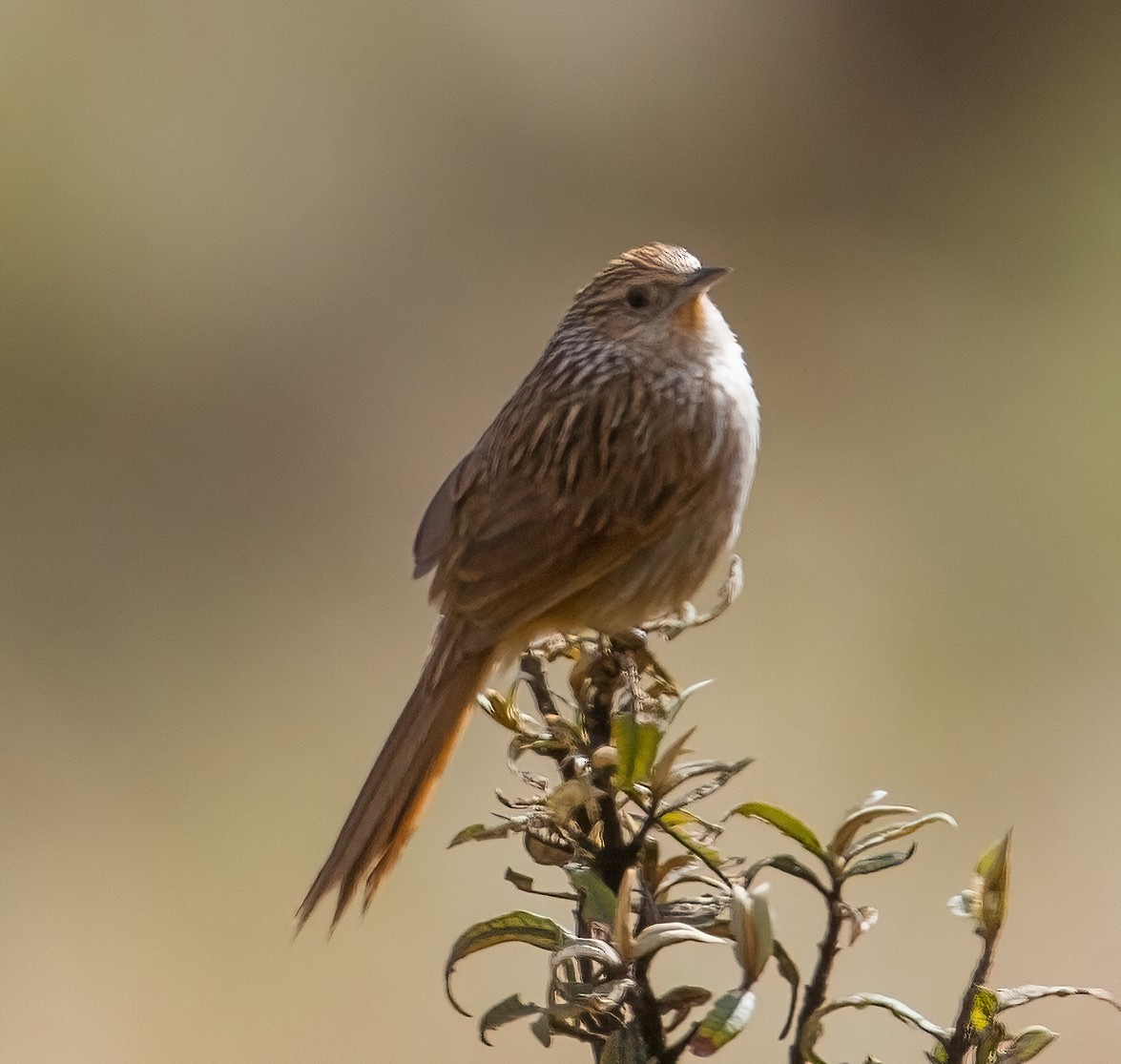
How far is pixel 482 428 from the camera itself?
6410 millimetres

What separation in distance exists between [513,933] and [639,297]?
82.2 inches

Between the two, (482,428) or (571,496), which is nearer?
(571,496)

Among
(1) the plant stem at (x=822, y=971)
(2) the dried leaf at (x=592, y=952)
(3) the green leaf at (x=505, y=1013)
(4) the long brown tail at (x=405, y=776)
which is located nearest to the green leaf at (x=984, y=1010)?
(1) the plant stem at (x=822, y=971)

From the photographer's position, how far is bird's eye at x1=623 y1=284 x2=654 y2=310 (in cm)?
339

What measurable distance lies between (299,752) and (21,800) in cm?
108

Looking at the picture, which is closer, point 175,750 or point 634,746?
point 634,746

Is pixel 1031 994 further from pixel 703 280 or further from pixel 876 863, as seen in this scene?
pixel 703 280

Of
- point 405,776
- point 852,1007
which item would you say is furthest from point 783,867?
point 405,776

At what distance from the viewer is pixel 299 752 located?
18.4 ft

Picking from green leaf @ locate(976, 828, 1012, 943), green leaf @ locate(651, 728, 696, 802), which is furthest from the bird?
green leaf @ locate(976, 828, 1012, 943)

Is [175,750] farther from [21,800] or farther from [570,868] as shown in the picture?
[570,868]

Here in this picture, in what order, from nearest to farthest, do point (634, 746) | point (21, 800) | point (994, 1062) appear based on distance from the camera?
point (994, 1062), point (634, 746), point (21, 800)

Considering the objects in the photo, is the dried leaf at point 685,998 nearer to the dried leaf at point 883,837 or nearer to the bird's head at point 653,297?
the dried leaf at point 883,837

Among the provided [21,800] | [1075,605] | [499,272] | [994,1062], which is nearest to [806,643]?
[1075,605]
